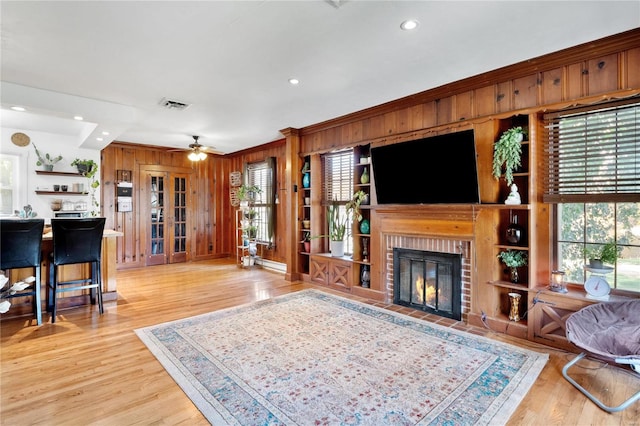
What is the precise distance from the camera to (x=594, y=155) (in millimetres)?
2834

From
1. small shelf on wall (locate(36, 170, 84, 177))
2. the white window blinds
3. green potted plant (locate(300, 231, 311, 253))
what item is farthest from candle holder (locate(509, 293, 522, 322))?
small shelf on wall (locate(36, 170, 84, 177))

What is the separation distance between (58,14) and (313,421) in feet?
10.5

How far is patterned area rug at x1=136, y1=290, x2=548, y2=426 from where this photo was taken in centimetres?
204

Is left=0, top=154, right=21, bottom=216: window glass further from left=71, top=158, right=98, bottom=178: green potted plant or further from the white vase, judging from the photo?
the white vase

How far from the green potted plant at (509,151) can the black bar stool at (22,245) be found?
4910 millimetres

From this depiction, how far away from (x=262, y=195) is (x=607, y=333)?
616 cm

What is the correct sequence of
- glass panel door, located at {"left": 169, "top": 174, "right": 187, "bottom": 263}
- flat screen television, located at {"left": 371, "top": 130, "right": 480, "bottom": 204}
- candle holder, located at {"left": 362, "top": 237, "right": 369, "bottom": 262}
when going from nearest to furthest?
flat screen television, located at {"left": 371, "top": 130, "right": 480, "bottom": 204} → candle holder, located at {"left": 362, "top": 237, "right": 369, "bottom": 262} → glass panel door, located at {"left": 169, "top": 174, "right": 187, "bottom": 263}

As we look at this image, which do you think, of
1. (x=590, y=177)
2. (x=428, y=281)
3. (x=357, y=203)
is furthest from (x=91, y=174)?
(x=590, y=177)

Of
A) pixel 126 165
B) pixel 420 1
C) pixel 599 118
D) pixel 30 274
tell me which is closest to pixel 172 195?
pixel 126 165

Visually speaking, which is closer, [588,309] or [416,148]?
[588,309]

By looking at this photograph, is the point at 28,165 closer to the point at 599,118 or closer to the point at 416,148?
the point at 416,148

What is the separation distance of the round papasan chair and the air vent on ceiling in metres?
4.65

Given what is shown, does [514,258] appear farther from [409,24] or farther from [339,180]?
[339,180]

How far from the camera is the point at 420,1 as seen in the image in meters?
2.09
